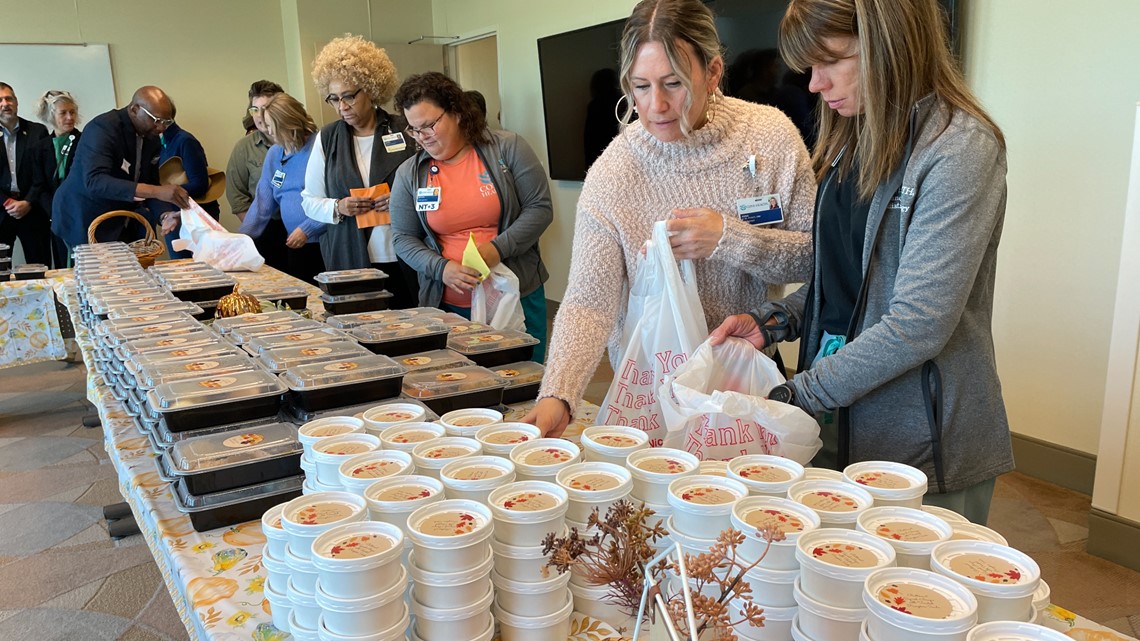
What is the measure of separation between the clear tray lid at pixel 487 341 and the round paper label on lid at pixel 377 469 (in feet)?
2.83

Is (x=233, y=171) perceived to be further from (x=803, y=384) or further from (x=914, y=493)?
(x=914, y=493)

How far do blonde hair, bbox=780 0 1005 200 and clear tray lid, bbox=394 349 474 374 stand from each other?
99cm

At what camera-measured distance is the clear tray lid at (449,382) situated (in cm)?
165

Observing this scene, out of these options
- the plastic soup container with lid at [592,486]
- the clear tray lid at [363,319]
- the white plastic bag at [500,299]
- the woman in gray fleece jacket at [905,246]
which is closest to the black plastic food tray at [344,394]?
the clear tray lid at [363,319]

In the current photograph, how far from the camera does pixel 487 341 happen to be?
2.03 m

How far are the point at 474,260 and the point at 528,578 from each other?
195 cm

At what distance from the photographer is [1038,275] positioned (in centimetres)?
318

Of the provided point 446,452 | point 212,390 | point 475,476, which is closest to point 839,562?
point 475,476

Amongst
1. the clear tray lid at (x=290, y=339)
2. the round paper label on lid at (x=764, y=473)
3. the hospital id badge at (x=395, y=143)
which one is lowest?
the round paper label on lid at (x=764, y=473)

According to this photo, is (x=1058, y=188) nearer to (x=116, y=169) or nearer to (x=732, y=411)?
(x=732, y=411)

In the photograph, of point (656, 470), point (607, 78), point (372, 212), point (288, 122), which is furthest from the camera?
point (607, 78)

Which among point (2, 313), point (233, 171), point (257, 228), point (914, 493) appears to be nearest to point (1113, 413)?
point (914, 493)

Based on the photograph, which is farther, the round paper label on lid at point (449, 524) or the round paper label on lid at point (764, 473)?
the round paper label on lid at point (764, 473)

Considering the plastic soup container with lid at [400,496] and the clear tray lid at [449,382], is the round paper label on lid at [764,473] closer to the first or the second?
the plastic soup container with lid at [400,496]
